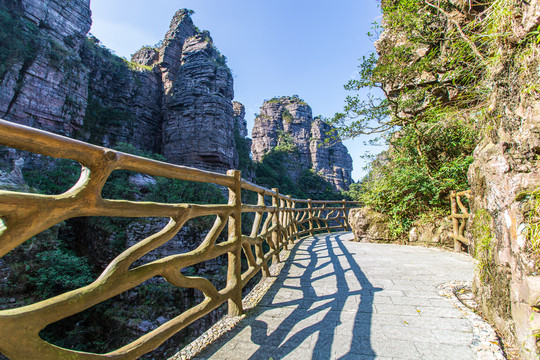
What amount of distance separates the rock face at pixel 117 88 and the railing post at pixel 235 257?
18.5 m

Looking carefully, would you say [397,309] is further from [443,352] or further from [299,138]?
[299,138]

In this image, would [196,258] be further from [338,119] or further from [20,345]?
[338,119]

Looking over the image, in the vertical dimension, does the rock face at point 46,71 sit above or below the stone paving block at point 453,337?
above

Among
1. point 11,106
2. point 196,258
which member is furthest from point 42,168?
point 196,258

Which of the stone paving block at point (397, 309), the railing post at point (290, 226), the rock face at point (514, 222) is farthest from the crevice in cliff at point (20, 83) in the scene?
the rock face at point (514, 222)

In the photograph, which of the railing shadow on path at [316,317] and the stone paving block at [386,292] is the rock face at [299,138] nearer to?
the railing shadow on path at [316,317]

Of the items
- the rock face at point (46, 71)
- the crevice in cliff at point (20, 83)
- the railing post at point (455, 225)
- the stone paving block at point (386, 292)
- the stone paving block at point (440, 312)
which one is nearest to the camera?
the stone paving block at point (440, 312)

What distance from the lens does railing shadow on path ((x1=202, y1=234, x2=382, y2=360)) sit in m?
1.57

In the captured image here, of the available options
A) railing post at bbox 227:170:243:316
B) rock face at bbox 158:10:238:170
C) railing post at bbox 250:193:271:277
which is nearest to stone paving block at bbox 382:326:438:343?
railing post at bbox 227:170:243:316

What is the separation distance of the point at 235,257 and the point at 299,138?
48.6 meters

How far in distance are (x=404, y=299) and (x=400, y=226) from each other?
4.22m

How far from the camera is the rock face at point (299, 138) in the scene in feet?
158

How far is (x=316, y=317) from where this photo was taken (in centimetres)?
201

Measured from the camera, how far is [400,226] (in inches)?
237
